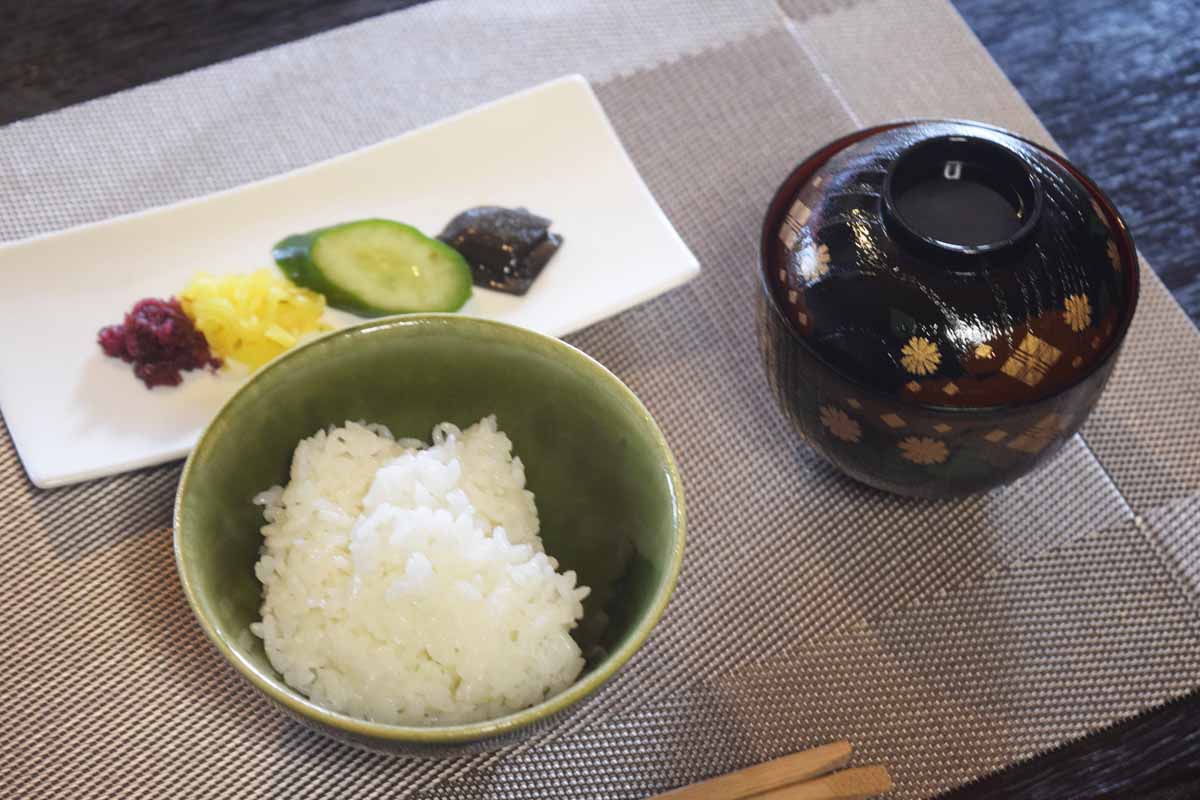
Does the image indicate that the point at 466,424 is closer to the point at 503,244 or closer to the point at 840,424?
the point at 503,244

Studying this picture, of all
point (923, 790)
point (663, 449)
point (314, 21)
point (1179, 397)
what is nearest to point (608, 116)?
point (314, 21)

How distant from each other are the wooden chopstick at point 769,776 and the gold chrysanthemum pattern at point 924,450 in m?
0.36

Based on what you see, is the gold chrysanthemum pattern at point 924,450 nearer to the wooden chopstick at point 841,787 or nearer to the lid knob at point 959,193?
the lid knob at point 959,193

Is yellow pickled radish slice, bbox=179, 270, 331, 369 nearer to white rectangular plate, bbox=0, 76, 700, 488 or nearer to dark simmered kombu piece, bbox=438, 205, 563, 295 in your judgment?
white rectangular plate, bbox=0, 76, 700, 488

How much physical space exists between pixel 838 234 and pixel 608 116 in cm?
79

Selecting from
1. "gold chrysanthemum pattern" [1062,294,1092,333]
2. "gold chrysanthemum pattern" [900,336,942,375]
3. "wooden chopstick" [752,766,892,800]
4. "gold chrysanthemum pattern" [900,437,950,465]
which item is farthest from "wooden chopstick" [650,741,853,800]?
"gold chrysanthemum pattern" [1062,294,1092,333]

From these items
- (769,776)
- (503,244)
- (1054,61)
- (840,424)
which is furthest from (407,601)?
(1054,61)

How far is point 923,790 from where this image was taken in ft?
4.75

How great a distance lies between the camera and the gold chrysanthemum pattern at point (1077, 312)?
134 cm

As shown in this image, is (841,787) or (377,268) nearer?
(841,787)

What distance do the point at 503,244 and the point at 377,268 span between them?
0.65 ft

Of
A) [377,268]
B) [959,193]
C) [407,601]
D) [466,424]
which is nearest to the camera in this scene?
[407,601]

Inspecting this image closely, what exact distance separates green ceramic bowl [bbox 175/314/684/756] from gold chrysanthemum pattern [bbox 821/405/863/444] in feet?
0.83

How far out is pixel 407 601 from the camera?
129cm
